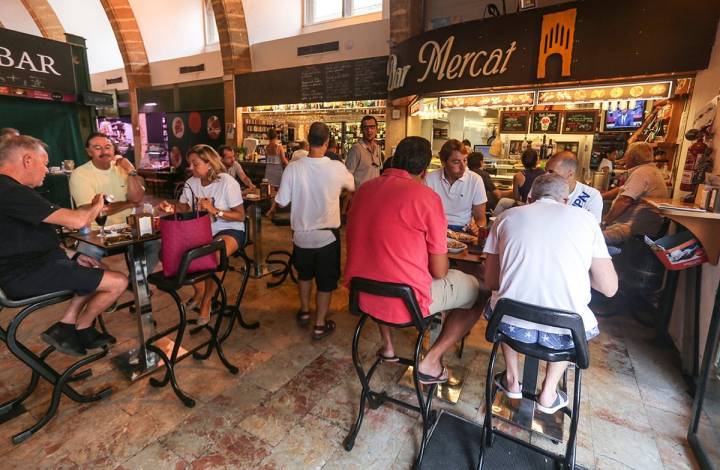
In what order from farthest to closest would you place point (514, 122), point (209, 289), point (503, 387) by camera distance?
point (514, 122), point (209, 289), point (503, 387)

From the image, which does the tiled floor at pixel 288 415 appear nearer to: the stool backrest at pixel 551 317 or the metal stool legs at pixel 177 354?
the metal stool legs at pixel 177 354

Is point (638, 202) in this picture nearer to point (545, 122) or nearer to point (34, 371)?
point (545, 122)

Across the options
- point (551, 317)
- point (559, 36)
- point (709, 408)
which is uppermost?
point (559, 36)

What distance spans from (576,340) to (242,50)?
10002 millimetres

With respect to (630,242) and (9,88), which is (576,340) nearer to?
(630,242)

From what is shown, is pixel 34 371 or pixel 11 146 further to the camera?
pixel 34 371

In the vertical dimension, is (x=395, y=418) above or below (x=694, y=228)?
below

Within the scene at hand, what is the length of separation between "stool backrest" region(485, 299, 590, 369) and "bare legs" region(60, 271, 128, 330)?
7.38ft

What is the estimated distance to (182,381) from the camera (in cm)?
260

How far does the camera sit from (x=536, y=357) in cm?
177

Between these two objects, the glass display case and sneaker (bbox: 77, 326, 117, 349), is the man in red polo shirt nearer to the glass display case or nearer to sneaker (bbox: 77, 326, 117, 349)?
the glass display case

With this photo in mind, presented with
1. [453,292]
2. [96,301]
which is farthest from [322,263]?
[96,301]

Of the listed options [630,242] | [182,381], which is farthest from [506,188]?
[182,381]

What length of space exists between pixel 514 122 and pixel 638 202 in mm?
3939
